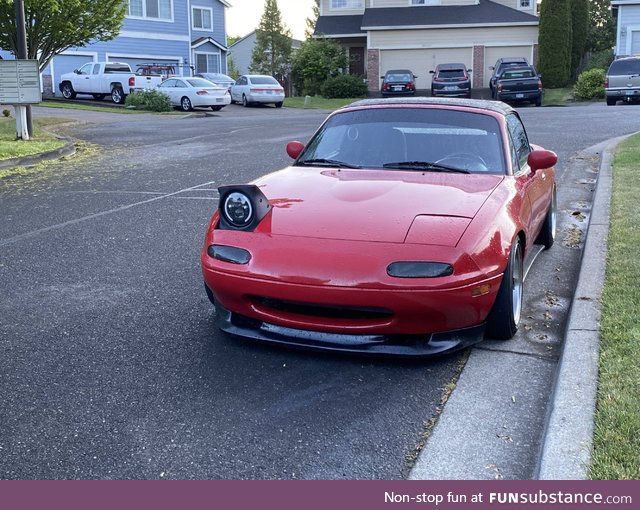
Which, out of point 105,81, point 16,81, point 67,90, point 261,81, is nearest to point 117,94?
point 105,81

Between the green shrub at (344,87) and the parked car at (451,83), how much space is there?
524 centimetres

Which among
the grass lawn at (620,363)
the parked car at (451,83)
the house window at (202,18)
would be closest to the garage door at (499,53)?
the parked car at (451,83)

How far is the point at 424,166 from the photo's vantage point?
526 cm

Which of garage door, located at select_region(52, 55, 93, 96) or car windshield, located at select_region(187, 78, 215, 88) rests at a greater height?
garage door, located at select_region(52, 55, 93, 96)

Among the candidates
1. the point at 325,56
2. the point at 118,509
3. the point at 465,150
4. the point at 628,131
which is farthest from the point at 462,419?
the point at 325,56

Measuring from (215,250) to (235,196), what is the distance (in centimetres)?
36

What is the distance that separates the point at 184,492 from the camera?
296 cm

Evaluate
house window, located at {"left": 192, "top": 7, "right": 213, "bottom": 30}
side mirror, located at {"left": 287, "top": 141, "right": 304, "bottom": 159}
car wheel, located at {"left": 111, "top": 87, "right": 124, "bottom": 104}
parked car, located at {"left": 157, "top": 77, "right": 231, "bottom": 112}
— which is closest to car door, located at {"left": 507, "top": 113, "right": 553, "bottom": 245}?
side mirror, located at {"left": 287, "top": 141, "right": 304, "bottom": 159}

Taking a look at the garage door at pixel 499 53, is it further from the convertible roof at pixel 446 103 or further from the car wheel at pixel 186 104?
the convertible roof at pixel 446 103

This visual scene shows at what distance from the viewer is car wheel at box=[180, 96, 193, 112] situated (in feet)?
96.2

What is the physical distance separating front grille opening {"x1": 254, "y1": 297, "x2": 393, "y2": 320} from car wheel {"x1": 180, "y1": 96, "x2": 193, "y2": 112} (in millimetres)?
26157

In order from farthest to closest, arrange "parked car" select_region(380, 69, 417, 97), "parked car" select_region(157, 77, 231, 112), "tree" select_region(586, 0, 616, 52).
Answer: "tree" select_region(586, 0, 616, 52) < "parked car" select_region(380, 69, 417, 97) < "parked car" select_region(157, 77, 231, 112)

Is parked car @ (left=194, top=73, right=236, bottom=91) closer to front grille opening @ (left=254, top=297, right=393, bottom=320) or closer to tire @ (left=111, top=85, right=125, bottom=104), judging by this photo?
tire @ (left=111, top=85, right=125, bottom=104)

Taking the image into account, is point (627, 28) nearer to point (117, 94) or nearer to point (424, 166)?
point (117, 94)
